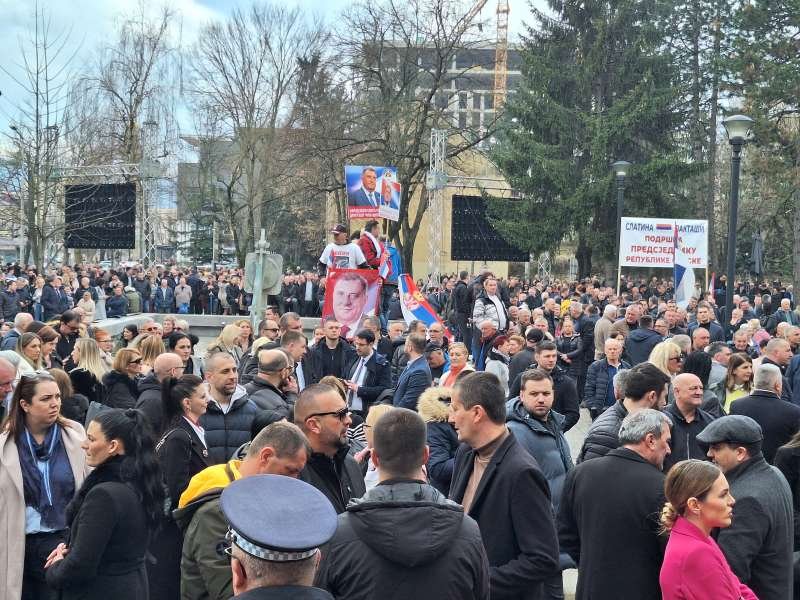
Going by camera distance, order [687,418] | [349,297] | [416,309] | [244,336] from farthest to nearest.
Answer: [416,309]
[349,297]
[244,336]
[687,418]

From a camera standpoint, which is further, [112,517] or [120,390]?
[120,390]

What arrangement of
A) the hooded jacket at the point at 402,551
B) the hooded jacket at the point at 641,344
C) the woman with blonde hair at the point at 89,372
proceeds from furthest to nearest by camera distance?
1. the hooded jacket at the point at 641,344
2. the woman with blonde hair at the point at 89,372
3. the hooded jacket at the point at 402,551

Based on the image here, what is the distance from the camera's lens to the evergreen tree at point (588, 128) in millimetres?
A: 41031

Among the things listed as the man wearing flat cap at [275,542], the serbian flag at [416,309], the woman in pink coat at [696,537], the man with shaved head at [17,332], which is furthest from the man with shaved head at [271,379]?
the serbian flag at [416,309]

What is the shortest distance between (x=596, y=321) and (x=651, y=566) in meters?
11.0

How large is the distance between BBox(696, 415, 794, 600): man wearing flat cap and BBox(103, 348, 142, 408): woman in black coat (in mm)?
4679

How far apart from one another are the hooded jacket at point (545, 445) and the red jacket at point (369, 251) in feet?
34.0

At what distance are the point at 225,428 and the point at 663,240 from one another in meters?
16.0

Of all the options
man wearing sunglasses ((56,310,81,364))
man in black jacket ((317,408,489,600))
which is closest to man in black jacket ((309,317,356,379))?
man wearing sunglasses ((56,310,81,364))

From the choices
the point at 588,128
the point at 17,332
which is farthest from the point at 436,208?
the point at 17,332

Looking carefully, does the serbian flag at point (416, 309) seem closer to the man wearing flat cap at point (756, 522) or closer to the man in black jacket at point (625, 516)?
the man wearing flat cap at point (756, 522)

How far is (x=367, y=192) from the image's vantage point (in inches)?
1115

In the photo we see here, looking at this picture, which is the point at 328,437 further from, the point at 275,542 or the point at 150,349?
the point at 150,349

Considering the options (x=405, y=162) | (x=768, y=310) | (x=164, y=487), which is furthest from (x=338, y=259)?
(x=405, y=162)
